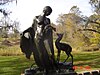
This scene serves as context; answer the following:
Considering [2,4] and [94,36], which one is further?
[94,36]

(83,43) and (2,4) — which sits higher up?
(2,4)

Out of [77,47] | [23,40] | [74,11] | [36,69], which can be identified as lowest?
[77,47]

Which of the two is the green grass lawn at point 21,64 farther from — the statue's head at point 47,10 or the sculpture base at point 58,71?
the statue's head at point 47,10

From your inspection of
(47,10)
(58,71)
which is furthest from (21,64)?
(47,10)

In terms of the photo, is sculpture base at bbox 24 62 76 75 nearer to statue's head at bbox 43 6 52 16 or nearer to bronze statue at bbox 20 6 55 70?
bronze statue at bbox 20 6 55 70

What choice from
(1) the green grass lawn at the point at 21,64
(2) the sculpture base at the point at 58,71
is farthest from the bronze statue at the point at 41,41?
(1) the green grass lawn at the point at 21,64

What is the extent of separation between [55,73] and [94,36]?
2672cm

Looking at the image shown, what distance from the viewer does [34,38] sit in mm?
10164

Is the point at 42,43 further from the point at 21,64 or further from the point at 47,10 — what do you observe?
the point at 21,64

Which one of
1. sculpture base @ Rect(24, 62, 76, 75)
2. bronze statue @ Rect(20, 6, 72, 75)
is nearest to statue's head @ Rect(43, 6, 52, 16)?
bronze statue @ Rect(20, 6, 72, 75)

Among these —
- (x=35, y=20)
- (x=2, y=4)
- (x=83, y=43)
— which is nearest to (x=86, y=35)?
(x=83, y=43)

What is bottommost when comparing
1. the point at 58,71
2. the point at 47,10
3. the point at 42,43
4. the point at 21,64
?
the point at 21,64

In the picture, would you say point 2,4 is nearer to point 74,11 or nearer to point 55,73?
point 55,73

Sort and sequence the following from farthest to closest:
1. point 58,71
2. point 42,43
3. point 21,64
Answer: point 21,64
point 58,71
point 42,43
